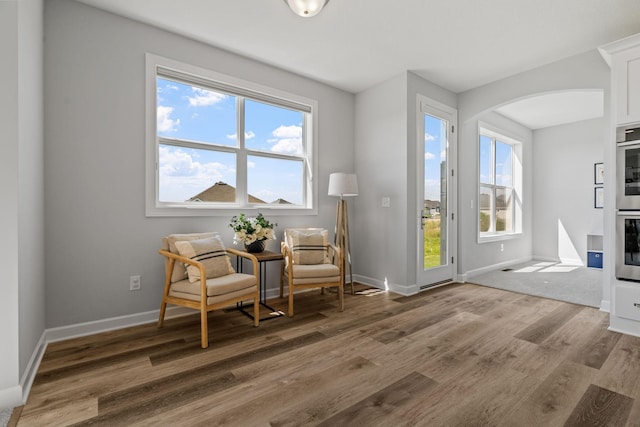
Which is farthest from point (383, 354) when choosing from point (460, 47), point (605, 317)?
point (460, 47)

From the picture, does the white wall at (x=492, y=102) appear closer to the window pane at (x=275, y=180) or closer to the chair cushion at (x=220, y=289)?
the window pane at (x=275, y=180)

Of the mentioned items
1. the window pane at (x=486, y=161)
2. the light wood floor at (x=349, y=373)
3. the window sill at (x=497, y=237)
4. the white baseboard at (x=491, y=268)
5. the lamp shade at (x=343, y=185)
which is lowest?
the light wood floor at (x=349, y=373)

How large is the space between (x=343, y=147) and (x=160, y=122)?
7.74 ft

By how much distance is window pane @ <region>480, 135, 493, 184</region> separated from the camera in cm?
549

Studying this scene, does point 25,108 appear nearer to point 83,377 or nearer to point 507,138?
point 83,377

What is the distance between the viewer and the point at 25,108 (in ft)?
6.07

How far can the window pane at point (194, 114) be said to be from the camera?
305 centimetres

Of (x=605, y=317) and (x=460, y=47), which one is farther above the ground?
(x=460, y=47)

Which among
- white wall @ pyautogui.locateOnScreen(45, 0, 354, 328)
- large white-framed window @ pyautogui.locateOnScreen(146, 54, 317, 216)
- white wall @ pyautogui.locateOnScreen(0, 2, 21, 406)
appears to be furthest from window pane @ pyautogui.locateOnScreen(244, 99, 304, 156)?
white wall @ pyautogui.locateOnScreen(0, 2, 21, 406)

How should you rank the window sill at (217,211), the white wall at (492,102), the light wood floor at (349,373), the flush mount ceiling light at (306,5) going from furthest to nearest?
the white wall at (492,102) → the window sill at (217,211) → the flush mount ceiling light at (306,5) → the light wood floor at (349,373)

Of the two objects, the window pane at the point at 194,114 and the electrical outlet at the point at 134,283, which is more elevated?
the window pane at the point at 194,114

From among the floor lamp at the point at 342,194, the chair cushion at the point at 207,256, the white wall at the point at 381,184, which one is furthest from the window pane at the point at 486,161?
the chair cushion at the point at 207,256

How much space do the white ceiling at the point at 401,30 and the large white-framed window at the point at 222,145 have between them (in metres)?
0.41

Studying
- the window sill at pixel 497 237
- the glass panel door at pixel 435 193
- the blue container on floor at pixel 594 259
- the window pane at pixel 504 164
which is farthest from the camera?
the window pane at pixel 504 164
